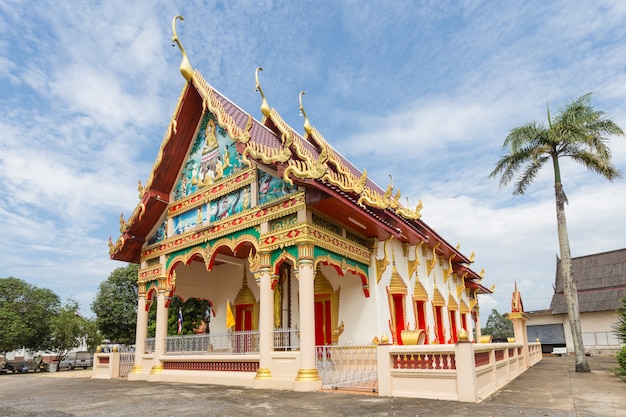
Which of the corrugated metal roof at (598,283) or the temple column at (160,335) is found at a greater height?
the corrugated metal roof at (598,283)

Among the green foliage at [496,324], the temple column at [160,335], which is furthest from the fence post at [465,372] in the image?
the green foliage at [496,324]

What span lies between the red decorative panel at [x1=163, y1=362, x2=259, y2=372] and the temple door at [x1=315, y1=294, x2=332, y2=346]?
86.5 inches

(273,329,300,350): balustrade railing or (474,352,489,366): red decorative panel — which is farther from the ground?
(273,329,300,350): balustrade railing

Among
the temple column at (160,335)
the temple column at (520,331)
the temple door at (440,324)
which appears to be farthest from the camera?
the temple column at (520,331)

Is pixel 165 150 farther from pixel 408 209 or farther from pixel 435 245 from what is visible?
pixel 435 245

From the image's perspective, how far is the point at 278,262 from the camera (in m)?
10.1

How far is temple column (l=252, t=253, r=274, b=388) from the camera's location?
9555 millimetres

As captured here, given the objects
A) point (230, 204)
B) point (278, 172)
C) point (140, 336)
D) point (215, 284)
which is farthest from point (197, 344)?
point (278, 172)

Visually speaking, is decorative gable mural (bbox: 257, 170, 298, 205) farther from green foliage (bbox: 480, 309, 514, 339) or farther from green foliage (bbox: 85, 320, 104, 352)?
green foliage (bbox: 480, 309, 514, 339)

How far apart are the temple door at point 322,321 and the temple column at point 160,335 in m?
4.43

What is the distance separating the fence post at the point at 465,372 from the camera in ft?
22.3

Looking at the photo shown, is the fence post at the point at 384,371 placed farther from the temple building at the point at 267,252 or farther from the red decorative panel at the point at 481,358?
the red decorative panel at the point at 481,358

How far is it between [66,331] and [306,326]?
86.6ft

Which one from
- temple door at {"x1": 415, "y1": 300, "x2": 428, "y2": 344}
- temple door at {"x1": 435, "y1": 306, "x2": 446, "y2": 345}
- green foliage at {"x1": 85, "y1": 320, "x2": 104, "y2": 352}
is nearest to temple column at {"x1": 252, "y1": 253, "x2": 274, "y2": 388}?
temple door at {"x1": 415, "y1": 300, "x2": 428, "y2": 344}
